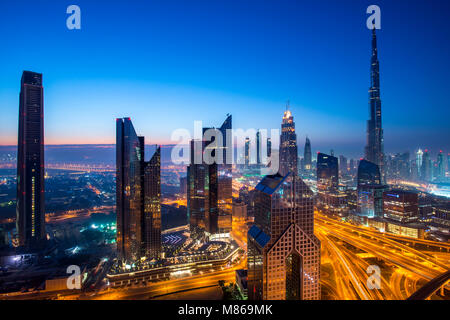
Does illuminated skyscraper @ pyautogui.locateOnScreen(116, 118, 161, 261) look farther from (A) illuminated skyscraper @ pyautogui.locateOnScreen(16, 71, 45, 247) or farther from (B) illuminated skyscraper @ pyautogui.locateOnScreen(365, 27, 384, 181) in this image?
(B) illuminated skyscraper @ pyautogui.locateOnScreen(365, 27, 384, 181)

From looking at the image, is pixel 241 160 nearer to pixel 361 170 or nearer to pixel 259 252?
pixel 361 170

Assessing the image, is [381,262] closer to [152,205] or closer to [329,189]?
[152,205]

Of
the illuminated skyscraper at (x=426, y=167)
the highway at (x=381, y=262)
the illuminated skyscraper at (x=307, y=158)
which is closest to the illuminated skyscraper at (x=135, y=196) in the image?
the highway at (x=381, y=262)

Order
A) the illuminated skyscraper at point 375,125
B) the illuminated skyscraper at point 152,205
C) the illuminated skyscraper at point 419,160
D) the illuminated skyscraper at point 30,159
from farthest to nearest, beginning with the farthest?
1. the illuminated skyscraper at point 419,160
2. the illuminated skyscraper at point 375,125
3. the illuminated skyscraper at point 30,159
4. the illuminated skyscraper at point 152,205

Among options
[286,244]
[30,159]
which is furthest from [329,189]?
[30,159]

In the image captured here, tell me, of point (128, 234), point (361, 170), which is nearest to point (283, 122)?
point (361, 170)

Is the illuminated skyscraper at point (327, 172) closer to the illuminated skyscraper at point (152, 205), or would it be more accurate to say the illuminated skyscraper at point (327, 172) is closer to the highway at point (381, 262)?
the highway at point (381, 262)
